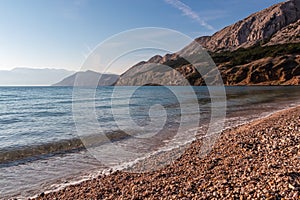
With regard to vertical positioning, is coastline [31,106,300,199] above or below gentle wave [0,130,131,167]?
above

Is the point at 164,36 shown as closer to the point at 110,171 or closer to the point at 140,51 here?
the point at 140,51

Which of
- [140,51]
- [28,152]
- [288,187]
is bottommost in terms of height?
[28,152]

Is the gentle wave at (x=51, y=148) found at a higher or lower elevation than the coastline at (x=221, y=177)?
lower

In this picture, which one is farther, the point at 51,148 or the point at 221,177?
the point at 51,148

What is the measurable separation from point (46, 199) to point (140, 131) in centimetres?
1005

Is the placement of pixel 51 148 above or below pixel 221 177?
below

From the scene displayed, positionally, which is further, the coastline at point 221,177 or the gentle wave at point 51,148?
the gentle wave at point 51,148

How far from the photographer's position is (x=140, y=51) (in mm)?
8695

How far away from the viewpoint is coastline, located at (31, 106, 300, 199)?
499 cm

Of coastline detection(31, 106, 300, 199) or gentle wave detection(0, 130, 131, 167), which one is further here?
gentle wave detection(0, 130, 131, 167)

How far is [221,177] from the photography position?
232 inches

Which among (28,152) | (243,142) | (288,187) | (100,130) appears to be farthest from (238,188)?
(100,130)

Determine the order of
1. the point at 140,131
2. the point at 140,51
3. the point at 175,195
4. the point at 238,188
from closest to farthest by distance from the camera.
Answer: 1. the point at 238,188
2. the point at 175,195
3. the point at 140,51
4. the point at 140,131

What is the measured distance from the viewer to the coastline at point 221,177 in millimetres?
4988
